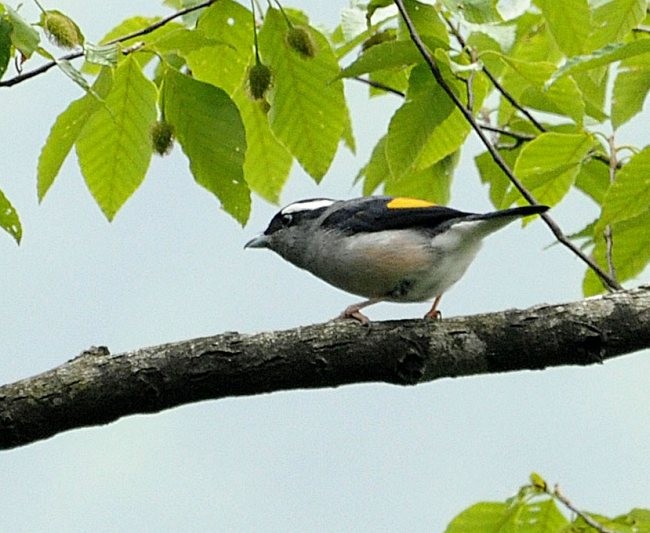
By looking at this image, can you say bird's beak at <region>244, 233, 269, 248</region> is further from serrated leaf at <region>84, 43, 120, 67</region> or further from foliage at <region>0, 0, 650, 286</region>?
serrated leaf at <region>84, 43, 120, 67</region>

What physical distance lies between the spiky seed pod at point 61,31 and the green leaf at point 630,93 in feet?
5.89

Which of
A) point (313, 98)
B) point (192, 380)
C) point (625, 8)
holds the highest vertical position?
point (625, 8)

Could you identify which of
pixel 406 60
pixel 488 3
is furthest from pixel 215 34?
pixel 488 3

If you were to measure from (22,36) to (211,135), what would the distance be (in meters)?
0.72

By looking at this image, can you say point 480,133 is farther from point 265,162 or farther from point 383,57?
point 265,162

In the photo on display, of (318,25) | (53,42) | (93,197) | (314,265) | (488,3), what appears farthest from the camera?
(314,265)

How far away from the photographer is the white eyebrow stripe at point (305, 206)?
5.78m

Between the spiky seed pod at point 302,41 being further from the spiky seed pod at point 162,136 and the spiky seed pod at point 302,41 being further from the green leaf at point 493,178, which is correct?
the green leaf at point 493,178

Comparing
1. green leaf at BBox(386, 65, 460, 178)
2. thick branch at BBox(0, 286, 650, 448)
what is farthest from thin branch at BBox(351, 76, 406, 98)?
thick branch at BBox(0, 286, 650, 448)

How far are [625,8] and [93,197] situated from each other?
1.83m

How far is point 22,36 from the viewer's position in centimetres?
278

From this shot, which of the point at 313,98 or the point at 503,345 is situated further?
the point at 313,98

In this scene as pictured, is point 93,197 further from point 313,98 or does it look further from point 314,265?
point 314,265

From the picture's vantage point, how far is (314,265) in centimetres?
520
